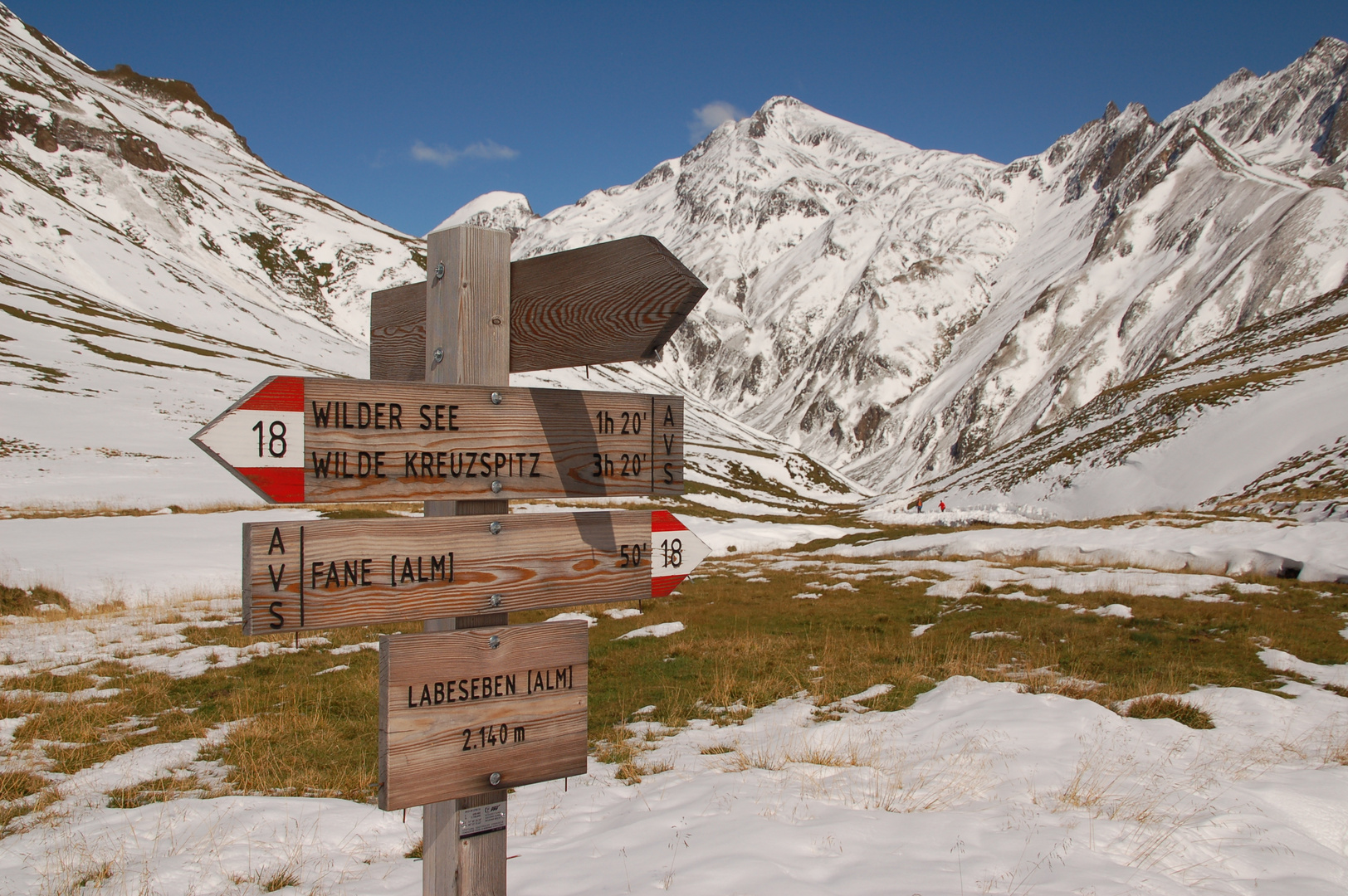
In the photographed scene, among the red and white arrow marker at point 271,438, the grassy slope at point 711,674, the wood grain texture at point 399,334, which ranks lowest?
the grassy slope at point 711,674

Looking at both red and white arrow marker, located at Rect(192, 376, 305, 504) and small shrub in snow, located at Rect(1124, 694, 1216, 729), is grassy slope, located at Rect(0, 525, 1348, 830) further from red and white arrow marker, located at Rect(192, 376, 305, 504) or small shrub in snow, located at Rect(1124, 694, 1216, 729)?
red and white arrow marker, located at Rect(192, 376, 305, 504)

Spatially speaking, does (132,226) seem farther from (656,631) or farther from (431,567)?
(431,567)

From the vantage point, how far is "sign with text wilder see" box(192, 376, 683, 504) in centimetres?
334

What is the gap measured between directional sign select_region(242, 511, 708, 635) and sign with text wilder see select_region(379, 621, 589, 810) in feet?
0.59

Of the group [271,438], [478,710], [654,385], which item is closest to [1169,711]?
[478,710]

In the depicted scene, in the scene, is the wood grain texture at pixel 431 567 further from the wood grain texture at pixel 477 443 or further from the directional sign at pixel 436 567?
the wood grain texture at pixel 477 443

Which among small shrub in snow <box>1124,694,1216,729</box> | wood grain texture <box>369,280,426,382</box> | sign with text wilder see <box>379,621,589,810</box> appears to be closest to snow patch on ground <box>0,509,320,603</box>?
wood grain texture <box>369,280,426,382</box>

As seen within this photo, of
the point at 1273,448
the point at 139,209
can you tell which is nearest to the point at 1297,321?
the point at 1273,448

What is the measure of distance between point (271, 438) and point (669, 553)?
7.37ft

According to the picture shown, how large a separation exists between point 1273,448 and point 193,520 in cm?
4959

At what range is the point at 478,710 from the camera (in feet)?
11.7

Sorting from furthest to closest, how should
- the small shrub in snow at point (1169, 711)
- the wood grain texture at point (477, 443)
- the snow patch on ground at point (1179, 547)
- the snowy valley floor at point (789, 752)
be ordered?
the snow patch on ground at point (1179, 547)
the small shrub in snow at point (1169, 711)
the snowy valley floor at point (789, 752)
the wood grain texture at point (477, 443)

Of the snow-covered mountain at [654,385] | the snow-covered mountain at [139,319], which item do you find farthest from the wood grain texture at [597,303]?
the snow-covered mountain at [654,385]

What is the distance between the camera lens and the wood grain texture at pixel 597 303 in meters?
3.88
